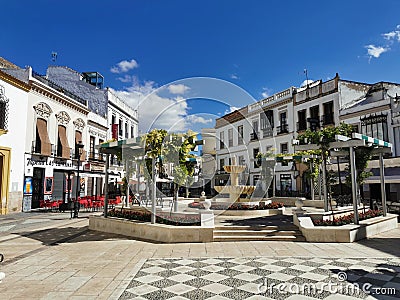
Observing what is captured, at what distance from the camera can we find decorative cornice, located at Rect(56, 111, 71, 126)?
1989 cm

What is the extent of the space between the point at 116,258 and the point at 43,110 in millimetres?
15245

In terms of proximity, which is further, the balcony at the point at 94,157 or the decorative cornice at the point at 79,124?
the balcony at the point at 94,157

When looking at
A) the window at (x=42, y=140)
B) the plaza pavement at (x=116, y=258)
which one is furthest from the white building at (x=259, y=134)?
the plaza pavement at (x=116, y=258)

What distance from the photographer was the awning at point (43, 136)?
58.6 feet

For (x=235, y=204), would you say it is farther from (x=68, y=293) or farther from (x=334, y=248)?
(x=68, y=293)

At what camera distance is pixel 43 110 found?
18344 millimetres

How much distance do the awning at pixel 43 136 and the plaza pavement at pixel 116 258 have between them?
9.53 metres

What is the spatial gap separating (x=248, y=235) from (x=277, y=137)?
19.8m

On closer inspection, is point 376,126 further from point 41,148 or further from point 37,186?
point 37,186

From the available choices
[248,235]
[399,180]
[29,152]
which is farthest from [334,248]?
[29,152]

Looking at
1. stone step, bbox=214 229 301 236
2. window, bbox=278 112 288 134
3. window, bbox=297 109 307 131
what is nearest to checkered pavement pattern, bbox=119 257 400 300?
stone step, bbox=214 229 301 236

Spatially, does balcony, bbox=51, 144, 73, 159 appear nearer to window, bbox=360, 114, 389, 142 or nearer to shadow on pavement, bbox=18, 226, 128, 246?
shadow on pavement, bbox=18, 226, 128, 246

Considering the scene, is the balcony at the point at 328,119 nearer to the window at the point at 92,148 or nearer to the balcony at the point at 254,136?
the balcony at the point at 254,136

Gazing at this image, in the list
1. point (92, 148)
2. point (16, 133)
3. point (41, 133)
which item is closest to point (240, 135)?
point (92, 148)
